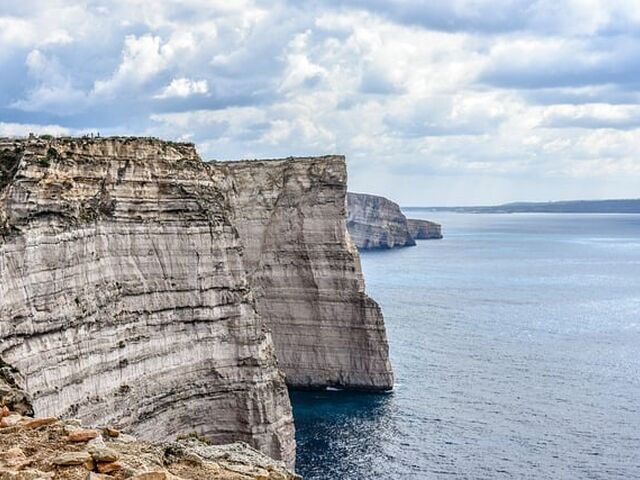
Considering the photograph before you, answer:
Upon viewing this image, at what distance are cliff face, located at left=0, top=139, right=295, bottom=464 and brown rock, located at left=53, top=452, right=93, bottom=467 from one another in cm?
1945

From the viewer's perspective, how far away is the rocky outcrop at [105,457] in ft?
58.7

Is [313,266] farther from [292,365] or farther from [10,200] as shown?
[10,200]

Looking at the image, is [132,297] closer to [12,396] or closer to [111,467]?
[12,396]

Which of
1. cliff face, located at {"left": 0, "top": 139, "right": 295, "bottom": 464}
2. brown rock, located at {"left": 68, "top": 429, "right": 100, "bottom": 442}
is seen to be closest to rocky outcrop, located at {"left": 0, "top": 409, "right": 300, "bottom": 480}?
brown rock, located at {"left": 68, "top": 429, "right": 100, "bottom": 442}

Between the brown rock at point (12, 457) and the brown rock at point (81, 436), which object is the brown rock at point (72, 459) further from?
the brown rock at point (81, 436)

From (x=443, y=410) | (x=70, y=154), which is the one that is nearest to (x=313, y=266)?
(x=443, y=410)

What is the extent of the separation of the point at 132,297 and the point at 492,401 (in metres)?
33.2

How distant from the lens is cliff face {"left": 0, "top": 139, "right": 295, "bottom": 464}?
39.8 metres

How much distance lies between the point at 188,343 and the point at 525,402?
3028cm

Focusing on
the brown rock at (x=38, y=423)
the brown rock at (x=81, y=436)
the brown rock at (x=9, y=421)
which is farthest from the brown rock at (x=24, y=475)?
the brown rock at (x=9, y=421)

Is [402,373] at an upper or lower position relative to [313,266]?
lower

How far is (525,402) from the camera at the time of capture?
67375 millimetres

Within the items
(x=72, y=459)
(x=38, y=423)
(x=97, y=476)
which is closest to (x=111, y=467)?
(x=97, y=476)

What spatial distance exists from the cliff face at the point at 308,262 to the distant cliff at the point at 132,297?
12987 millimetres
